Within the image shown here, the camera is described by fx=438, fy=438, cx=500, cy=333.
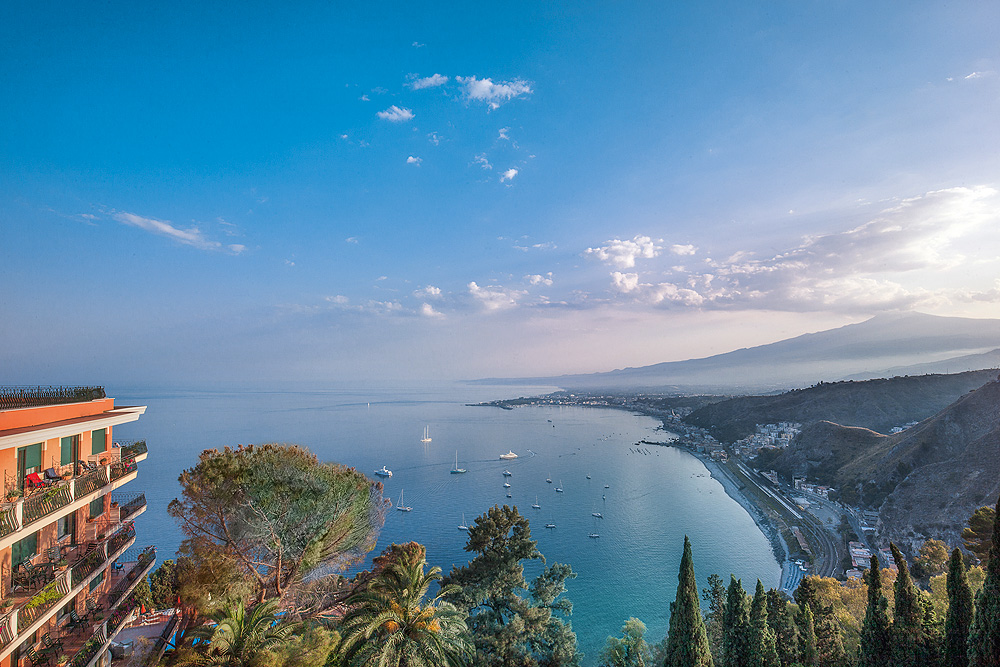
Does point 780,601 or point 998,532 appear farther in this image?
point 780,601

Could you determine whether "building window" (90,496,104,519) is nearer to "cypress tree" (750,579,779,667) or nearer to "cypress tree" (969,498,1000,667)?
"cypress tree" (750,579,779,667)

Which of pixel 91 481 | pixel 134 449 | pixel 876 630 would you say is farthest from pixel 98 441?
pixel 876 630

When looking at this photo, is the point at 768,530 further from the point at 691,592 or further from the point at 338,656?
the point at 338,656

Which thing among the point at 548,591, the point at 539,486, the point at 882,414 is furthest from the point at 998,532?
the point at 882,414

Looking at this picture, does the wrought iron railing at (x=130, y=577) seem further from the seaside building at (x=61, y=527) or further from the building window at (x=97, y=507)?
the building window at (x=97, y=507)

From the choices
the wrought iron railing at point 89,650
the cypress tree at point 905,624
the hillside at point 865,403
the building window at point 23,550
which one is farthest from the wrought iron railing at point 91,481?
the hillside at point 865,403

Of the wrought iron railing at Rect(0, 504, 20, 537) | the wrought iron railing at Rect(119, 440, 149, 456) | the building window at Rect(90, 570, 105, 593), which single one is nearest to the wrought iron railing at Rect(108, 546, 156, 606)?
the building window at Rect(90, 570, 105, 593)

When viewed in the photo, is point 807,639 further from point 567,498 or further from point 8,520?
point 567,498
